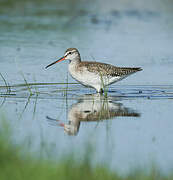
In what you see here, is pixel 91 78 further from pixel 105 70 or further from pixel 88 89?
pixel 88 89

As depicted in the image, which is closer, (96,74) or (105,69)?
(96,74)

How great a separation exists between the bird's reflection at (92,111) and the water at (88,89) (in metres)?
0.02

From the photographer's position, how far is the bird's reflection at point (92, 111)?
7.98m

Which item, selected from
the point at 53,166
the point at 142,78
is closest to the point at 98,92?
the point at 142,78

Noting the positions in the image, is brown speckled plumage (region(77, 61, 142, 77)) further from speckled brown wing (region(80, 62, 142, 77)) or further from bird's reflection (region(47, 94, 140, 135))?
bird's reflection (region(47, 94, 140, 135))

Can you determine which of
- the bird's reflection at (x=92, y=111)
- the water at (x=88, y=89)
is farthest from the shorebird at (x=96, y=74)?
the bird's reflection at (x=92, y=111)

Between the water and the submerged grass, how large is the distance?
36 cm

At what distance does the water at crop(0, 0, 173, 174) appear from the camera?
7.00 m

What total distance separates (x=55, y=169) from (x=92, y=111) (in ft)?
10.6

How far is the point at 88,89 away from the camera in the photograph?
11297 mm

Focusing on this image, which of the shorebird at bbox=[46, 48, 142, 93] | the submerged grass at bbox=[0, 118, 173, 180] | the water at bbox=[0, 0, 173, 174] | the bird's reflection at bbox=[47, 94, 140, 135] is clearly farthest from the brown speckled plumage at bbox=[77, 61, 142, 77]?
the submerged grass at bbox=[0, 118, 173, 180]

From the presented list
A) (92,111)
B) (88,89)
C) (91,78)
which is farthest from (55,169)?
(88,89)

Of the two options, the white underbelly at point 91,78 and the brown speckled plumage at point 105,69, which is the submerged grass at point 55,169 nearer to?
the white underbelly at point 91,78

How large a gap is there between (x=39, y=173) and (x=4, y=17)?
44.8 feet
